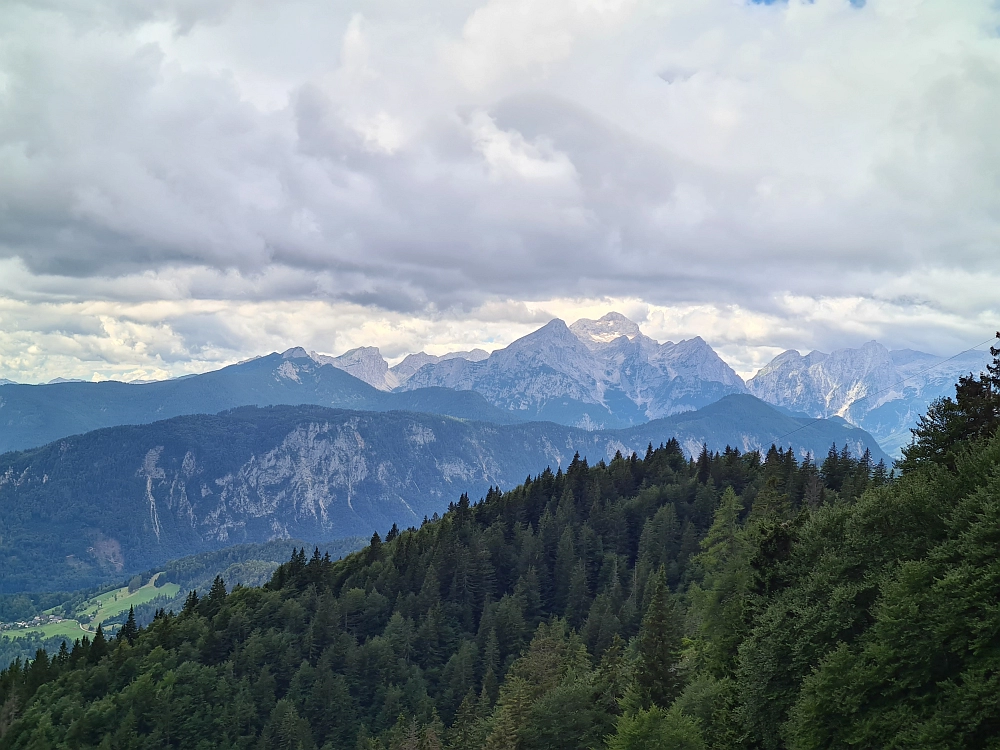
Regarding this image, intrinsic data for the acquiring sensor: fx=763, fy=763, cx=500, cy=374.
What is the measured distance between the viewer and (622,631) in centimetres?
11712

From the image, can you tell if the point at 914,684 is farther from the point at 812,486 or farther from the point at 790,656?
the point at 812,486

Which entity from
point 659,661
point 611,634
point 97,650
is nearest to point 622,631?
point 611,634

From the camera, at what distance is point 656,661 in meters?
65.1

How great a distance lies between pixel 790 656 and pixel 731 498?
2154 inches

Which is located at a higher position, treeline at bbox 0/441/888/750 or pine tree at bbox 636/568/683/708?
pine tree at bbox 636/568/683/708

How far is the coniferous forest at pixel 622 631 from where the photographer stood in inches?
1638

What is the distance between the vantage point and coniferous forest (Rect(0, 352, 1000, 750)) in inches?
1638

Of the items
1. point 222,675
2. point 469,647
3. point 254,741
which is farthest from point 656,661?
point 222,675

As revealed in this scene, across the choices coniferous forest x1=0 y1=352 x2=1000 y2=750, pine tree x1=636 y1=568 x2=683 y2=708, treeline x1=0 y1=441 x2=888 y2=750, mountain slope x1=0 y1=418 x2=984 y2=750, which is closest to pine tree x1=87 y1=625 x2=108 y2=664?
treeline x1=0 y1=441 x2=888 y2=750

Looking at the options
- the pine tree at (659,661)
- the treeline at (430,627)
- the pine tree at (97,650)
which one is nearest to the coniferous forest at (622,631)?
the pine tree at (659,661)

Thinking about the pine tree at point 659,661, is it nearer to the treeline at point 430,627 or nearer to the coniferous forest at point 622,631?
the coniferous forest at point 622,631

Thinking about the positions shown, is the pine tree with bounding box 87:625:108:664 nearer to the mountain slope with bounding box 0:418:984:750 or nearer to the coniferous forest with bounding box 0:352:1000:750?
the mountain slope with bounding box 0:418:984:750

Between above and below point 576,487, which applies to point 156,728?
below

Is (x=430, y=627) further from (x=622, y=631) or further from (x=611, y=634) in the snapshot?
(x=611, y=634)
